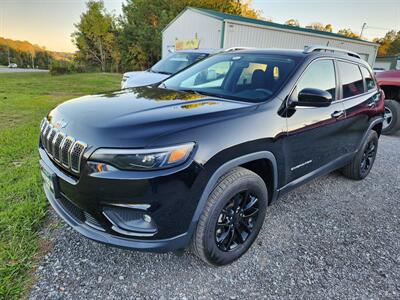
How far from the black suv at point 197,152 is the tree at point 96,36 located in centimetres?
3539

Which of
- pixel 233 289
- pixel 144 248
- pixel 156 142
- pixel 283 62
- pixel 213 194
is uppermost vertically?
pixel 283 62

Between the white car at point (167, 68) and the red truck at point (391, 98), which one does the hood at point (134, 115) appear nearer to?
the white car at point (167, 68)

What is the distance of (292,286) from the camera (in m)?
2.11

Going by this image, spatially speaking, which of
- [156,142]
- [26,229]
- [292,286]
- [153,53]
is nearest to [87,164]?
[156,142]

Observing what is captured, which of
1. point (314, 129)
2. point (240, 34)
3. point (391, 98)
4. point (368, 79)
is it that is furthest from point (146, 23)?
point (314, 129)

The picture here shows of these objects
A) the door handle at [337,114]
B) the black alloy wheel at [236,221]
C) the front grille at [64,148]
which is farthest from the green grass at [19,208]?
the door handle at [337,114]

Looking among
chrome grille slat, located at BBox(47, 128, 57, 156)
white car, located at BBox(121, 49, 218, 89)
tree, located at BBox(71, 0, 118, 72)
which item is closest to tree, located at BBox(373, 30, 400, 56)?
tree, located at BBox(71, 0, 118, 72)

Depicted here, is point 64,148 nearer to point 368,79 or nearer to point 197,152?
point 197,152

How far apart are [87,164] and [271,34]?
1704cm

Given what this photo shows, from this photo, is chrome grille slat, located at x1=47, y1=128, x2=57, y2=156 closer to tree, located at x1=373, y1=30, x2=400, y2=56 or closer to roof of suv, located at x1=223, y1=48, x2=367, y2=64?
roof of suv, located at x1=223, y1=48, x2=367, y2=64

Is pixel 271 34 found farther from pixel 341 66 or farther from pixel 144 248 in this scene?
pixel 144 248

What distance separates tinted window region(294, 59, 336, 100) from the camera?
2652mm

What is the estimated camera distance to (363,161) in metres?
4.07

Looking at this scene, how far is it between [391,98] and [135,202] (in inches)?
306
